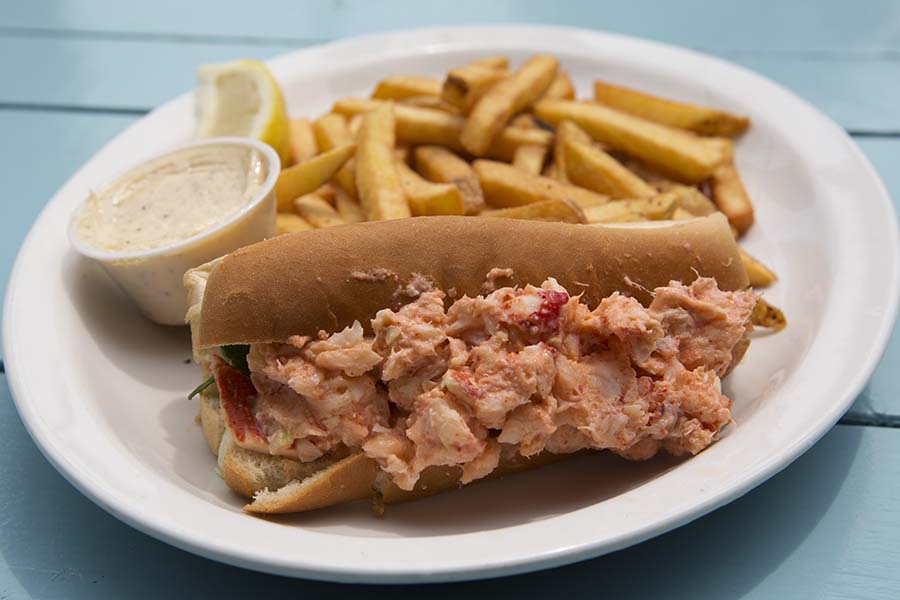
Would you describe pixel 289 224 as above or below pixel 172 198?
below

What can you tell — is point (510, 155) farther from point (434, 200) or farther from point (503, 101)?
point (434, 200)

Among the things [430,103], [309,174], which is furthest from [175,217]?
[430,103]

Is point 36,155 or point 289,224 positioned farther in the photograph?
point 36,155

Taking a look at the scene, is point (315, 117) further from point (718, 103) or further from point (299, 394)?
point (299, 394)

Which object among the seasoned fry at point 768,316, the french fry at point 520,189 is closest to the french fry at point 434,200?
the french fry at point 520,189

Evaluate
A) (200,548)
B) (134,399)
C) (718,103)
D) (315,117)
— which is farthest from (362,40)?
(200,548)

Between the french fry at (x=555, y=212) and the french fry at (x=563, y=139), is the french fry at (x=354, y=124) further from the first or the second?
the french fry at (x=555, y=212)

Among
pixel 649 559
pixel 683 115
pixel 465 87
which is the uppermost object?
pixel 465 87
